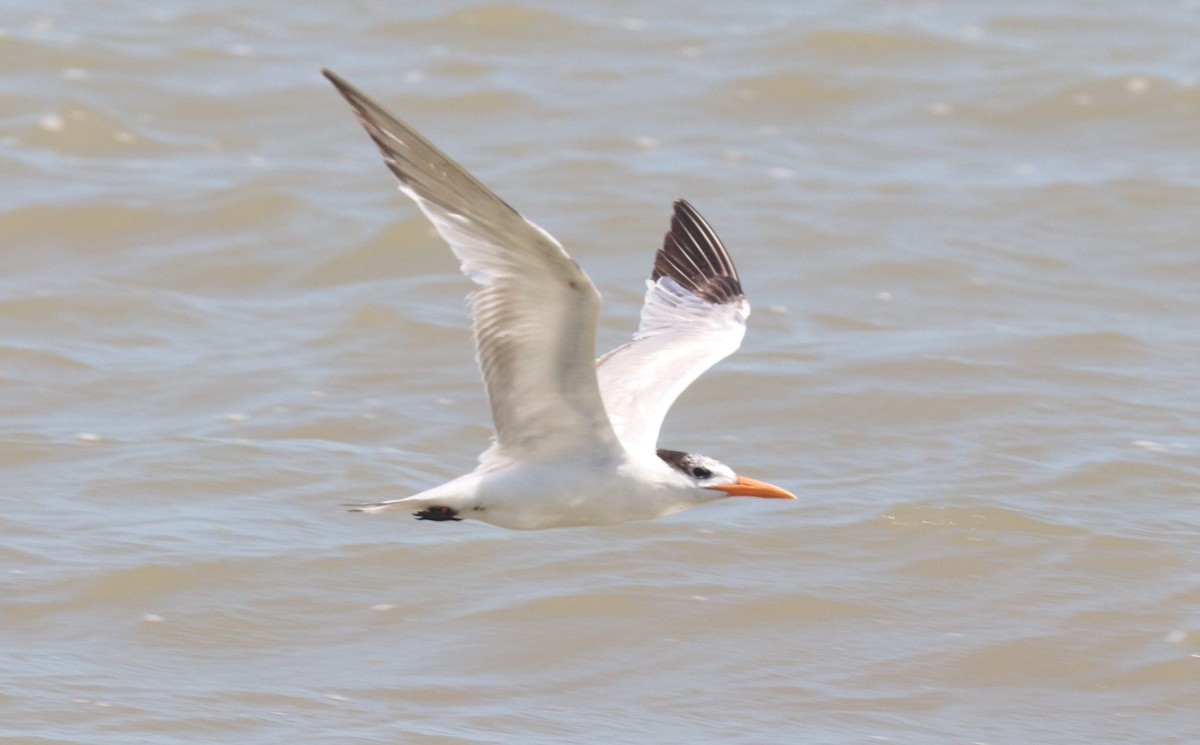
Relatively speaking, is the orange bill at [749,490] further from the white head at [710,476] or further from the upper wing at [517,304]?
the upper wing at [517,304]

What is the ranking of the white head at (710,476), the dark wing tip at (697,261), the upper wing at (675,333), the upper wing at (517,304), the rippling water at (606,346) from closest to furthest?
the upper wing at (517,304)
the white head at (710,476)
the upper wing at (675,333)
the rippling water at (606,346)
the dark wing tip at (697,261)

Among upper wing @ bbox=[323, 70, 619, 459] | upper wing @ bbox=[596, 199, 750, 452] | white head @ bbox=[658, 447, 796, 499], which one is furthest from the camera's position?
upper wing @ bbox=[596, 199, 750, 452]

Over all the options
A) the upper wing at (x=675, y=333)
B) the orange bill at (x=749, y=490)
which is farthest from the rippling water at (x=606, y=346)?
the upper wing at (x=675, y=333)

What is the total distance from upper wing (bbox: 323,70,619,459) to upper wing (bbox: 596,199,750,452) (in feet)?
1.33

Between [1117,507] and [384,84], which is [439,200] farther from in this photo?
[384,84]

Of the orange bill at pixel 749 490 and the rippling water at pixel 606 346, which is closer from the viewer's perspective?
the orange bill at pixel 749 490

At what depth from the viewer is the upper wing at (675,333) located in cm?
699

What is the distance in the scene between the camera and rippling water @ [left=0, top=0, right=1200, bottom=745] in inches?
304

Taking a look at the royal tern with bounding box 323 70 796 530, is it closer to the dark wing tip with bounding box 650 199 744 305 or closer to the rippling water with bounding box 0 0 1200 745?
the dark wing tip with bounding box 650 199 744 305

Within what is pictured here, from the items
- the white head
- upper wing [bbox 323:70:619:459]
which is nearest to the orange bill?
the white head

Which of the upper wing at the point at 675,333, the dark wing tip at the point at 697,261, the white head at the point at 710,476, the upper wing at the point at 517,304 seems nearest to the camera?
the upper wing at the point at 517,304

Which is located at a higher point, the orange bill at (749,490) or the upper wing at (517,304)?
the upper wing at (517,304)

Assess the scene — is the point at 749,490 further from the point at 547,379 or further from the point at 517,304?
the point at 517,304

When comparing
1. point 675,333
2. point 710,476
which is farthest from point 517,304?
point 675,333
